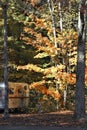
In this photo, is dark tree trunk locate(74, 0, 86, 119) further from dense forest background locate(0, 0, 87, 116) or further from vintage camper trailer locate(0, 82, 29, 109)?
dense forest background locate(0, 0, 87, 116)

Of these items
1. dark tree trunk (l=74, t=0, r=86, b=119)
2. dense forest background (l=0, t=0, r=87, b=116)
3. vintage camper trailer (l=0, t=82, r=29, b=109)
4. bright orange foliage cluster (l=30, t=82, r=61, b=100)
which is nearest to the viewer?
dark tree trunk (l=74, t=0, r=86, b=119)

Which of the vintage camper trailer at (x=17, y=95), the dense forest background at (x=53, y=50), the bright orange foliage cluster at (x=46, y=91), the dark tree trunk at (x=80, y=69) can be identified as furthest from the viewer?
the bright orange foliage cluster at (x=46, y=91)

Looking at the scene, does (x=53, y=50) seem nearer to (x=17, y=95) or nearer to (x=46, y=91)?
(x=46, y=91)

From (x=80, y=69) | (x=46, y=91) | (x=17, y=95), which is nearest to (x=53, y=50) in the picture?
(x=46, y=91)

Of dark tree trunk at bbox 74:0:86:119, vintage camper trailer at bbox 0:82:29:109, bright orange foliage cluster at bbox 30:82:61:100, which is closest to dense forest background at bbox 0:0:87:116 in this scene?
bright orange foliage cluster at bbox 30:82:61:100

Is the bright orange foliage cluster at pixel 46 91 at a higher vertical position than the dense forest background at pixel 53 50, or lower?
lower

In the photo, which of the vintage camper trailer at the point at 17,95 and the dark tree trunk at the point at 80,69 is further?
the vintage camper trailer at the point at 17,95

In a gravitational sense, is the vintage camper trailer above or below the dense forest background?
below

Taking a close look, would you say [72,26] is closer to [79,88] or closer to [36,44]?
[36,44]

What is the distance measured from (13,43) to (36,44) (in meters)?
5.53

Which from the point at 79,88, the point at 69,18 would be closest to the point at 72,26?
the point at 69,18

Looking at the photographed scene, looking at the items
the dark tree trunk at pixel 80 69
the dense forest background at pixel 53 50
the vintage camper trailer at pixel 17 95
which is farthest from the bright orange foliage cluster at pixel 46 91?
the dark tree trunk at pixel 80 69

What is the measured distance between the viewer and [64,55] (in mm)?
27641

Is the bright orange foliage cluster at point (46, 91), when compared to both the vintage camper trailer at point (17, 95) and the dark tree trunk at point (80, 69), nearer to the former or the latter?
the vintage camper trailer at point (17, 95)
